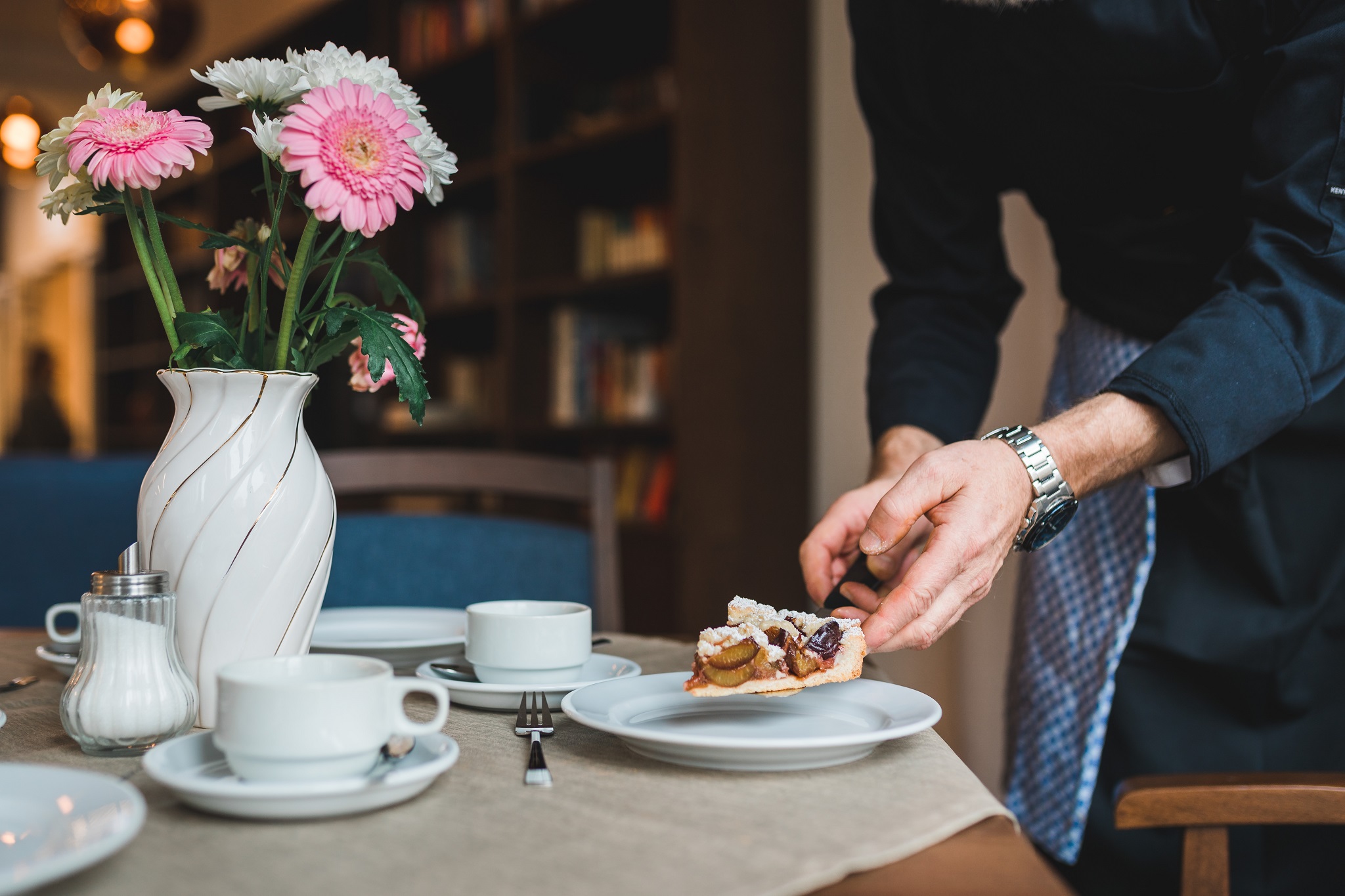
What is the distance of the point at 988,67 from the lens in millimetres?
1237

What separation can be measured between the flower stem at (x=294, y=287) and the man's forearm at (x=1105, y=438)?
0.62 metres

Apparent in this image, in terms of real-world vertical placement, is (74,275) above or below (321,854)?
above

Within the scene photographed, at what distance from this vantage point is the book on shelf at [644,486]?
2.95 meters

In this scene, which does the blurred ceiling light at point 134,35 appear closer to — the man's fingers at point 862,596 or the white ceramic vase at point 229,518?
the white ceramic vase at point 229,518

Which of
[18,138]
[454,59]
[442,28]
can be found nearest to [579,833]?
[454,59]

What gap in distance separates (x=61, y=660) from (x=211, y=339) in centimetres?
39

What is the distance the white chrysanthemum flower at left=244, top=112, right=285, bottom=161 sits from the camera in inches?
27.7

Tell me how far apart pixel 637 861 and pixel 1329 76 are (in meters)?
0.97

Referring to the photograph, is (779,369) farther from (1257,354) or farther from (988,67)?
(1257,354)

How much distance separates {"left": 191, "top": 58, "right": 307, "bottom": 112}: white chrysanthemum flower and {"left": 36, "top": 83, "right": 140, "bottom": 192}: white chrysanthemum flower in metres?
0.06

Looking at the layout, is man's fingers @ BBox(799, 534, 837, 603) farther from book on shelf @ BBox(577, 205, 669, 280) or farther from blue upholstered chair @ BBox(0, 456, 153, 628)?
book on shelf @ BBox(577, 205, 669, 280)

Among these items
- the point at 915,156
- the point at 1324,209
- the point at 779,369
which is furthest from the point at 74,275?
the point at 1324,209

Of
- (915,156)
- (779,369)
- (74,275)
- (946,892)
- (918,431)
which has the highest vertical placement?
(74,275)

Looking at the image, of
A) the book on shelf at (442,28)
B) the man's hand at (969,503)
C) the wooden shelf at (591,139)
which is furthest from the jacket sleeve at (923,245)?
the book on shelf at (442,28)
